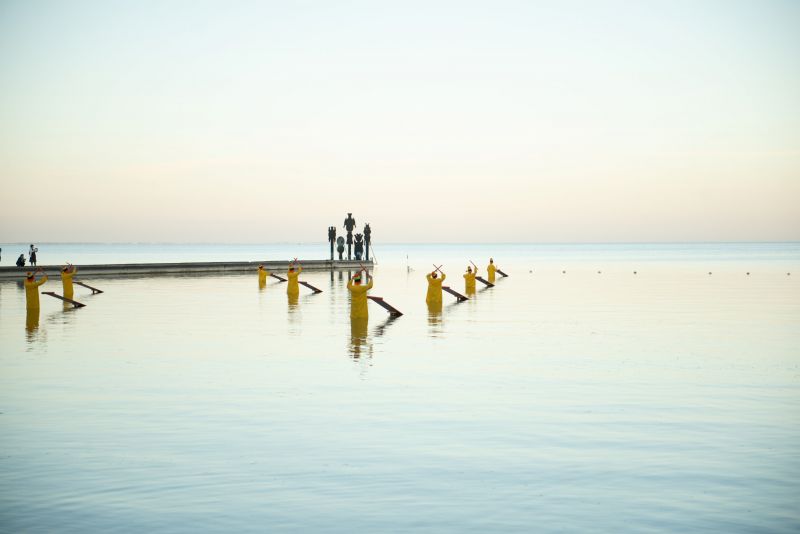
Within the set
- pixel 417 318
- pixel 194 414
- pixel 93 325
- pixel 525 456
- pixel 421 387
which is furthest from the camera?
pixel 417 318

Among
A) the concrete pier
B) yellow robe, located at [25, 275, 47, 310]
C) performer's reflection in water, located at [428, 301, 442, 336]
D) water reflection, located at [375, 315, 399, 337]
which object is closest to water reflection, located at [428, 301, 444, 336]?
performer's reflection in water, located at [428, 301, 442, 336]

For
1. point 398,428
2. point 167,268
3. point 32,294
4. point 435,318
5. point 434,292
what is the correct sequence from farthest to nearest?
point 167,268, point 434,292, point 435,318, point 32,294, point 398,428

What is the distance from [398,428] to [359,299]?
1252cm

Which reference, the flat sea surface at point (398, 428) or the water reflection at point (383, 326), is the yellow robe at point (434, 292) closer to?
the water reflection at point (383, 326)

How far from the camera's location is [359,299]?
76.7 feet

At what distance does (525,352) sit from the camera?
18562 mm

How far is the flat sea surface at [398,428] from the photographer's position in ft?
25.1

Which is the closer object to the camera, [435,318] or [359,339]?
[359,339]

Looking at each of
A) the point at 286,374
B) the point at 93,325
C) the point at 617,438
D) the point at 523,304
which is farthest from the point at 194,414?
the point at 523,304

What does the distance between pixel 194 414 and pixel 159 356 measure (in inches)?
248

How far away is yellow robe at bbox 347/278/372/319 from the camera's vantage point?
23.2 metres

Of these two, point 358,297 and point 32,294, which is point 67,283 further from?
point 358,297

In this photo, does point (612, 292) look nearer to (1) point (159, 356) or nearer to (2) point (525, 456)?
(1) point (159, 356)

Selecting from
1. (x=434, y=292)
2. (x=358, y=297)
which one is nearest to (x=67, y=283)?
(x=434, y=292)
